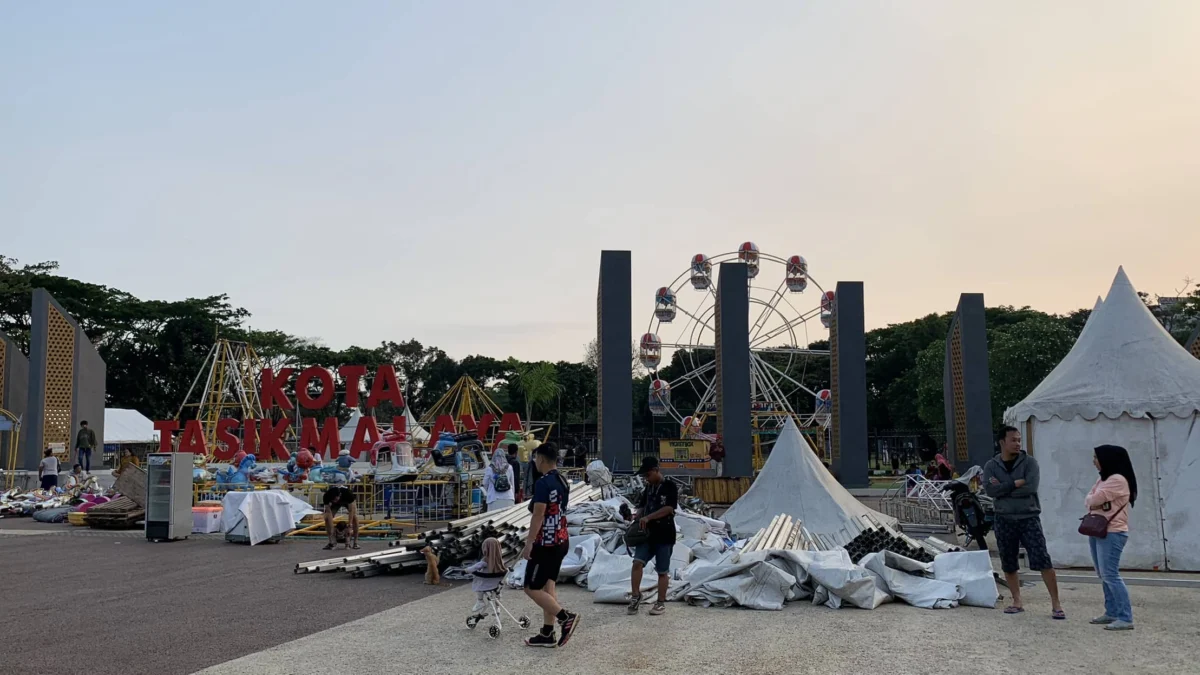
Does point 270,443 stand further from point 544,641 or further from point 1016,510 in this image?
point 1016,510

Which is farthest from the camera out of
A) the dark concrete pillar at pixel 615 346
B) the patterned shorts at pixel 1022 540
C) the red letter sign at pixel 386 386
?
the dark concrete pillar at pixel 615 346

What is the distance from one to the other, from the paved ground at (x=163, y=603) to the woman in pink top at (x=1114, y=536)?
20.4ft

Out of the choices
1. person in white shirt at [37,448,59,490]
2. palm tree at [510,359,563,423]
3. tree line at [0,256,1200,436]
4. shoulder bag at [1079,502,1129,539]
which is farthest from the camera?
palm tree at [510,359,563,423]

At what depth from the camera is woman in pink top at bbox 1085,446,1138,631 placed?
7.50 m

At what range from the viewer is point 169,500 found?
16.2 m

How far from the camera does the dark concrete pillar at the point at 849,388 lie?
27094mm

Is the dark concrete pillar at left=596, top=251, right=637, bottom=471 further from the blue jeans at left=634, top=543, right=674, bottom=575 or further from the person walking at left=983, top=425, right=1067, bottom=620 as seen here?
the person walking at left=983, top=425, right=1067, bottom=620

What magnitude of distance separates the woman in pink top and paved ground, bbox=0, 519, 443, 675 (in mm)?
6229

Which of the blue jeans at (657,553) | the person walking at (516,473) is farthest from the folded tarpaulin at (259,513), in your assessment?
the blue jeans at (657,553)

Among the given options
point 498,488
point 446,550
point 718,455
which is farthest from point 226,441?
point 446,550

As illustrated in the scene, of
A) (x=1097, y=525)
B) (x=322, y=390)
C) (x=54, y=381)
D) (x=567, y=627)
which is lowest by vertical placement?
(x=567, y=627)

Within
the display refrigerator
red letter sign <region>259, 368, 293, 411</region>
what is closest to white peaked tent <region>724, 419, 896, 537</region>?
the display refrigerator

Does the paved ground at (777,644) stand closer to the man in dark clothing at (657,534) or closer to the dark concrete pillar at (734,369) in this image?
the man in dark clothing at (657,534)

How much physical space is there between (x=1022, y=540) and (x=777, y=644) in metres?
2.53
